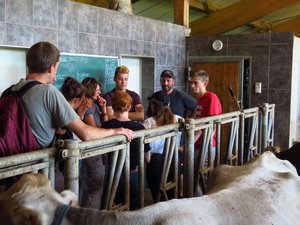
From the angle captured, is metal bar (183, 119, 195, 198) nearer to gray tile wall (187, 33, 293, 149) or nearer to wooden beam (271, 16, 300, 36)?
gray tile wall (187, 33, 293, 149)

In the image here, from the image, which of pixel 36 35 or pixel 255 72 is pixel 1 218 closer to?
pixel 36 35

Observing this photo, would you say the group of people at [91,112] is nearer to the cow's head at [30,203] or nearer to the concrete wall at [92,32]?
the cow's head at [30,203]

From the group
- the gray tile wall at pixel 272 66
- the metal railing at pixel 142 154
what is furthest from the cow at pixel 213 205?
the gray tile wall at pixel 272 66

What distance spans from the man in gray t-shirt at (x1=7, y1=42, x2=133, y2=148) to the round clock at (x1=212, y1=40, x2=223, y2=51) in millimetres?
4926

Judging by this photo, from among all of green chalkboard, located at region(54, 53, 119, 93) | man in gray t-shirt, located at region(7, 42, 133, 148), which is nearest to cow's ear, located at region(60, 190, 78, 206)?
man in gray t-shirt, located at region(7, 42, 133, 148)

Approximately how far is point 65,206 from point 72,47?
11.5ft

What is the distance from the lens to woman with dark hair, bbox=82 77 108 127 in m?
3.40

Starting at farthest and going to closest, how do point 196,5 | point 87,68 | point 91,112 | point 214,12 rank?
point 196,5 < point 214,12 < point 87,68 < point 91,112

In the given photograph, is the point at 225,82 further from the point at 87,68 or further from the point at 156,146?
the point at 156,146

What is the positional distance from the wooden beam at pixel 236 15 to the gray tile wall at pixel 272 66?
811 millimetres

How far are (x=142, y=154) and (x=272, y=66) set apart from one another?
4613 mm

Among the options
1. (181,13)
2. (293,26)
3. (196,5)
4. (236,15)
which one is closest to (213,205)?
(181,13)

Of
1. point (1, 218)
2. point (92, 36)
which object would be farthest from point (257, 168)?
point (92, 36)

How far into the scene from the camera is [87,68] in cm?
504
